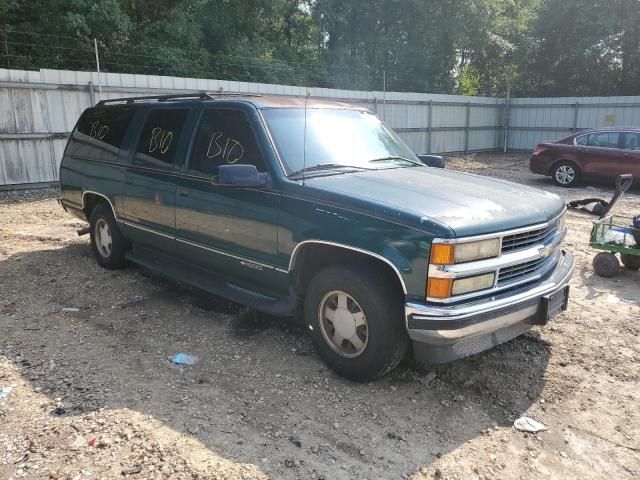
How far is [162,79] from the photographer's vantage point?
43.6 feet

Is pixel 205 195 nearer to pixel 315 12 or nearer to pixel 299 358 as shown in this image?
pixel 299 358

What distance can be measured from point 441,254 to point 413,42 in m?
27.6

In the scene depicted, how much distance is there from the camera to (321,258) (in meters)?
4.09

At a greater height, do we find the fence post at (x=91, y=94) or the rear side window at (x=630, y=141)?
the fence post at (x=91, y=94)

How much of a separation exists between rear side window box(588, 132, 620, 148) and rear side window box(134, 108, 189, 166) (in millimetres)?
11306

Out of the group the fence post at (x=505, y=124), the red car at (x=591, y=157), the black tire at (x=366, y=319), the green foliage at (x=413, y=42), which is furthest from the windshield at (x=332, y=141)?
the fence post at (x=505, y=124)

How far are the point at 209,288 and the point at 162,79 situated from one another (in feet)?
32.2

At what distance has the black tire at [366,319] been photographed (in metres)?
3.64

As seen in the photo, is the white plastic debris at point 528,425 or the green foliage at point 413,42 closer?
the white plastic debris at point 528,425

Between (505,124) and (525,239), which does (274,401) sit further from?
(505,124)

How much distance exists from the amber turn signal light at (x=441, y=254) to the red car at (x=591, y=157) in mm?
11447

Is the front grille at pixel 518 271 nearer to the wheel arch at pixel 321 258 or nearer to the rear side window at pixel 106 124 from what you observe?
the wheel arch at pixel 321 258

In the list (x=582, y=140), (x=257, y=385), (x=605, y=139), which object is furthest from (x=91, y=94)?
(x=605, y=139)

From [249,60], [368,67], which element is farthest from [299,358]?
[368,67]
